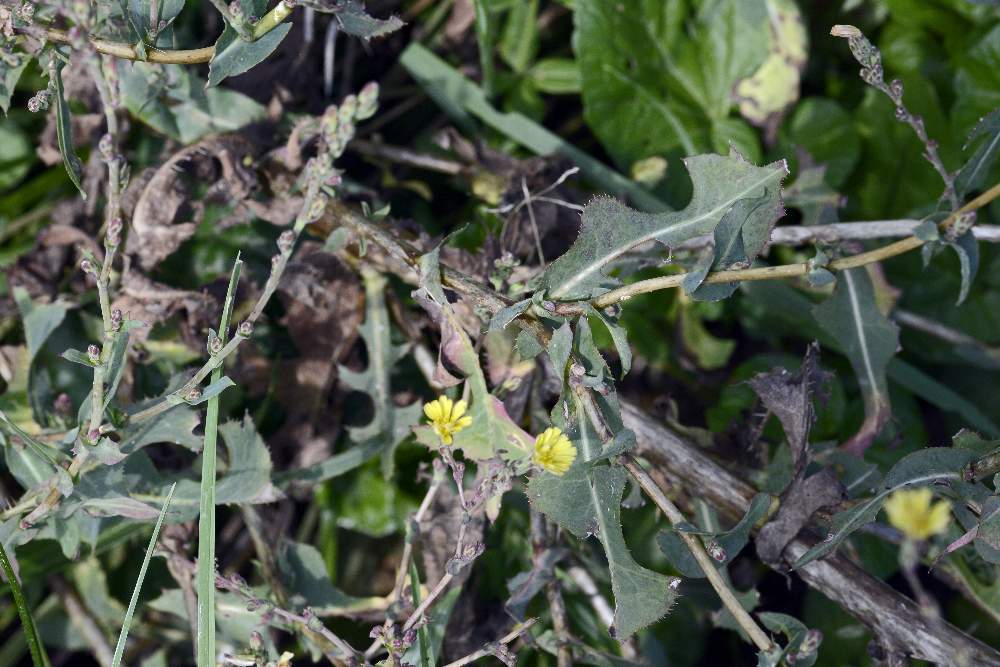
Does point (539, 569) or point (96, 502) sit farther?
point (539, 569)

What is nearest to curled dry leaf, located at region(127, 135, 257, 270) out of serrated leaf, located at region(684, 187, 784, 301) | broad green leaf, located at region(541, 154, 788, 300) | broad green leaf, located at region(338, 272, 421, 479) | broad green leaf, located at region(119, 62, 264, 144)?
broad green leaf, located at region(119, 62, 264, 144)

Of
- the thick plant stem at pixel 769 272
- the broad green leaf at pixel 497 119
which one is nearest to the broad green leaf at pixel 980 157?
the thick plant stem at pixel 769 272

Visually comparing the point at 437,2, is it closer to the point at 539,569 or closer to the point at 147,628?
the point at 539,569

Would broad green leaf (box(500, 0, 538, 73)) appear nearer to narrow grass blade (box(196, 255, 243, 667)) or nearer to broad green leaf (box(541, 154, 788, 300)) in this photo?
broad green leaf (box(541, 154, 788, 300))

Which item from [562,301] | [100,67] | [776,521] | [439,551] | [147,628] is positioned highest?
[100,67]

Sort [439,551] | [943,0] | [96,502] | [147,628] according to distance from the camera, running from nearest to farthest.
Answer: [96,502] < [439,551] < [147,628] < [943,0]

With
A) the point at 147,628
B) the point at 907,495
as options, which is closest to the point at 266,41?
the point at 907,495

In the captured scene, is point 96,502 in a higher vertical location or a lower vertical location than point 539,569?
higher
